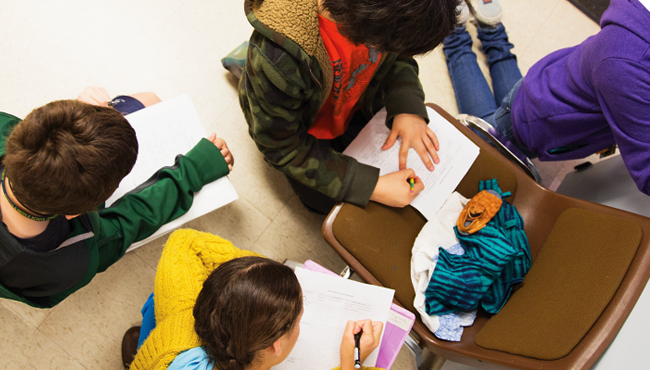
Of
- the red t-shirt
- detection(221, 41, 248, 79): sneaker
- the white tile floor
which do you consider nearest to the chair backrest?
the red t-shirt

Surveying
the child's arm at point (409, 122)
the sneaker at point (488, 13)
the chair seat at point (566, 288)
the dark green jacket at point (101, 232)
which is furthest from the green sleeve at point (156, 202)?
the sneaker at point (488, 13)

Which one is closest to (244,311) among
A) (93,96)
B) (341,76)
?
(341,76)

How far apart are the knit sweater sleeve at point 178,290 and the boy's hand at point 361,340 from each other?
13.8 inches

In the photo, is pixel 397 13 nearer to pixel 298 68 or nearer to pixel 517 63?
pixel 298 68

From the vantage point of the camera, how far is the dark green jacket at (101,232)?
0.82 meters

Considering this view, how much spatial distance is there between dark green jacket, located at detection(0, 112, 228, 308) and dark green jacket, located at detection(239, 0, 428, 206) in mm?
245

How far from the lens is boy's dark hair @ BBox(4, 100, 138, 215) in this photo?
26.6 inches

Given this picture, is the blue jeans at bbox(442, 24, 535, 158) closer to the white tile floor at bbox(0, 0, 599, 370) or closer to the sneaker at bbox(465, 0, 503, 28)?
the sneaker at bbox(465, 0, 503, 28)

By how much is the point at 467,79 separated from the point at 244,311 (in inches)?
55.8

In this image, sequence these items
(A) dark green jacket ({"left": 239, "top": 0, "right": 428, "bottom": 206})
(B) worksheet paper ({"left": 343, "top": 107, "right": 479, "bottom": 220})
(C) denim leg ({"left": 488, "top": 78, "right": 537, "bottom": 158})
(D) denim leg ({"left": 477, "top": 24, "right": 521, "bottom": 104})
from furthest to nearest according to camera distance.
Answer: (D) denim leg ({"left": 477, "top": 24, "right": 521, "bottom": 104}) < (C) denim leg ({"left": 488, "top": 78, "right": 537, "bottom": 158}) < (B) worksheet paper ({"left": 343, "top": 107, "right": 479, "bottom": 220}) < (A) dark green jacket ({"left": 239, "top": 0, "right": 428, "bottom": 206})

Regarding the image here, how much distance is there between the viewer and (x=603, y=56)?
90cm

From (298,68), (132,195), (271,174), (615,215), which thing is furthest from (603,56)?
(132,195)

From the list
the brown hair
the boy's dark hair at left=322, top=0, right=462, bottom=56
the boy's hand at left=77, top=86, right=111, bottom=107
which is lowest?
the brown hair

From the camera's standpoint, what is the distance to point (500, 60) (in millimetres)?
1715
